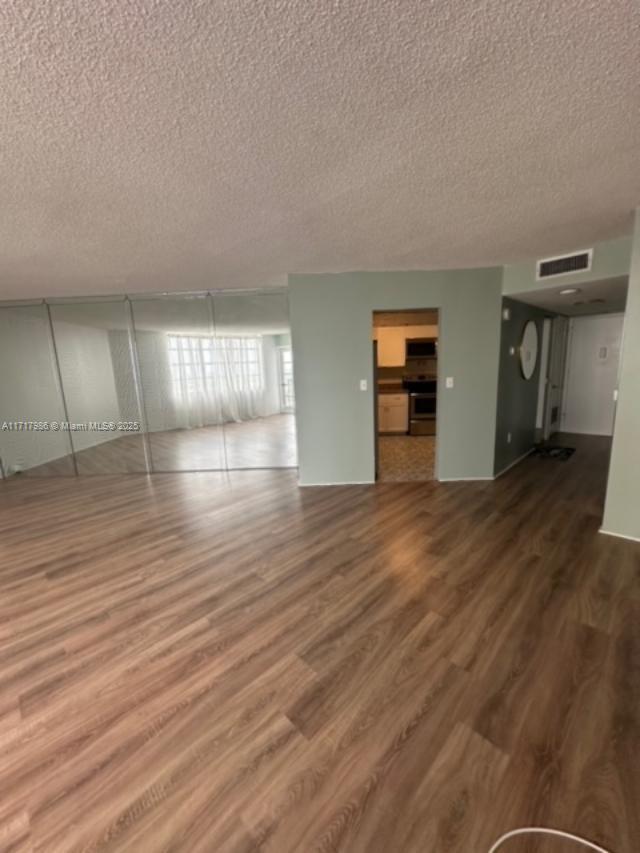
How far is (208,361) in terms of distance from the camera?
18.8ft

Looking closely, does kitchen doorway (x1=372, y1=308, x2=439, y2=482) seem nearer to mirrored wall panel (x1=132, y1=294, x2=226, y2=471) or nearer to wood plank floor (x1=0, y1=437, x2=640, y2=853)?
mirrored wall panel (x1=132, y1=294, x2=226, y2=471)

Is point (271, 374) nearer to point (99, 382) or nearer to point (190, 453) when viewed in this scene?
point (190, 453)

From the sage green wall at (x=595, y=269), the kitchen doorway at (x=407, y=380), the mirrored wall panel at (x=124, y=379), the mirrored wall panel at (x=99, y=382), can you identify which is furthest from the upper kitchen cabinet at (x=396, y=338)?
the mirrored wall panel at (x=99, y=382)

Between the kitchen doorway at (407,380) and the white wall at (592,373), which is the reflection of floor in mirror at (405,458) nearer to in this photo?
the kitchen doorway at (407,380)

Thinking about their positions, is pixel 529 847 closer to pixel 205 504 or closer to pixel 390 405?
pixel 205 504

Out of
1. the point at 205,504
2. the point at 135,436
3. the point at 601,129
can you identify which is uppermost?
the point at 601,129

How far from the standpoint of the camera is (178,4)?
96cm

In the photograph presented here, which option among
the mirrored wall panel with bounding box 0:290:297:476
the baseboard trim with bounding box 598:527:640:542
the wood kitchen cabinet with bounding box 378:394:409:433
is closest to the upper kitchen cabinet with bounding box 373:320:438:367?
the wood kitchen cabinet with bounding box 378:394:409:433

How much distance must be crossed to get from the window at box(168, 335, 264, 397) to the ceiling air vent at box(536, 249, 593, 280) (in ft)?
14.0

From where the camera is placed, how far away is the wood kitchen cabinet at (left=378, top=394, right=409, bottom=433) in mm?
6637

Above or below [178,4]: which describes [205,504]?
below

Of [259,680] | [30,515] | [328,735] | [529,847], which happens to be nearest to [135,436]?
[30,515]

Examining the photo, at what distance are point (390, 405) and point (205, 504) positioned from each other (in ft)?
13.5

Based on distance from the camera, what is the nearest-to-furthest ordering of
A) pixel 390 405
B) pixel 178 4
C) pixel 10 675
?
pixel 178 4, pixel 10 675, pixel 390 405
